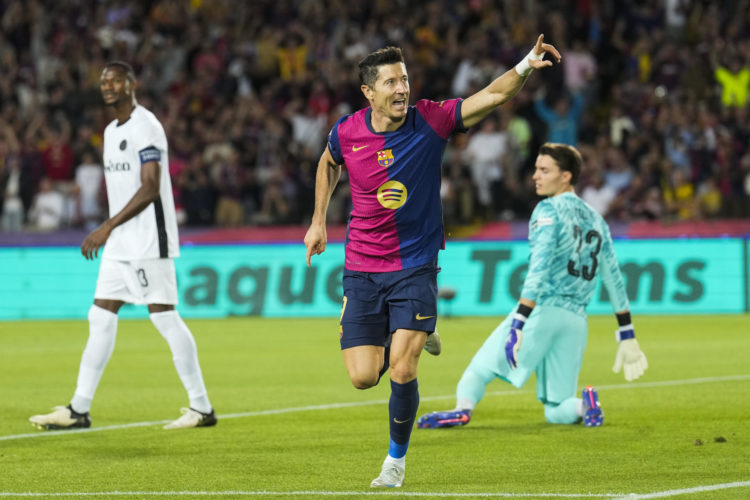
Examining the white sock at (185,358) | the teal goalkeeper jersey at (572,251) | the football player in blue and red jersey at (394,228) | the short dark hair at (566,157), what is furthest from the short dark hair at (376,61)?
the white sock at (185,358)

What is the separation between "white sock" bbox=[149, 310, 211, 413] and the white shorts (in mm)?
130

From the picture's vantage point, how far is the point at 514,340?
28.4ft

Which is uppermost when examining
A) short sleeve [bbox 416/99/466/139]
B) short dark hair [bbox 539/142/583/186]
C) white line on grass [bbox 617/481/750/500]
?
short sleeve [bbox 416/99/466/139]

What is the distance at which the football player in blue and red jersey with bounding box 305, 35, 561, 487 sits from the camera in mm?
7270

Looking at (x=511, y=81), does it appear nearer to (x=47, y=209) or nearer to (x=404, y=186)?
(x=404, y=186)

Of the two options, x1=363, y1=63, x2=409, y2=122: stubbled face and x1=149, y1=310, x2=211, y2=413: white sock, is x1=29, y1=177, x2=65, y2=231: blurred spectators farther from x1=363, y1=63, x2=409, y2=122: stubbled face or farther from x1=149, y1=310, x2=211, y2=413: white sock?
x1=363, y1=63, x2=409, y2=122: stubbled face

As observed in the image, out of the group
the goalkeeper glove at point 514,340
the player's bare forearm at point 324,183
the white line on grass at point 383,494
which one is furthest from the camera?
the goalkeeper glove at point 514,340

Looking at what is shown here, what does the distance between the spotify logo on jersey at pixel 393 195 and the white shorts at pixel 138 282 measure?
273 centimetres

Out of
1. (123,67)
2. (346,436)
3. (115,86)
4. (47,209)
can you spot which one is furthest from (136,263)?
(47,209)

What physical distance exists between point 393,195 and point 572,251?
103 inches

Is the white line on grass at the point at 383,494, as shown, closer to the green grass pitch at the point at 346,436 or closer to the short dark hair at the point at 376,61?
the green grass pitch at the point at 346,436

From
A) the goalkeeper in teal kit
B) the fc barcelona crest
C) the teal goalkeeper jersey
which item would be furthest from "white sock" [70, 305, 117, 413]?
the fc barcelona crest

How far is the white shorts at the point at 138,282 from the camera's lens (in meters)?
9.70

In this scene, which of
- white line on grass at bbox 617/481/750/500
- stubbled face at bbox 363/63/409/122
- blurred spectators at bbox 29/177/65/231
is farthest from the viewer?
blurred spectators at bbox 29/177/65/231
